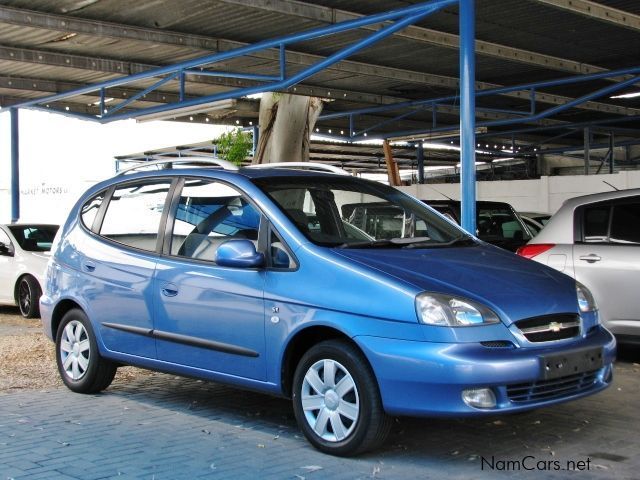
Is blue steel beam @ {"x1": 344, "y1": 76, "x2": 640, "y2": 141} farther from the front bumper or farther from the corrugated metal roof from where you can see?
the front bumper

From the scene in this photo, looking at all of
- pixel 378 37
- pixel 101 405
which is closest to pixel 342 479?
pixel 101 405

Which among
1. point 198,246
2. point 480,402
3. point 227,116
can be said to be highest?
point 227,116

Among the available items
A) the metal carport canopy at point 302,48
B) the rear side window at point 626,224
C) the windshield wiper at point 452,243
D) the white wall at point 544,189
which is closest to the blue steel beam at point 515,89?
the metal carport canopy at point 302,48

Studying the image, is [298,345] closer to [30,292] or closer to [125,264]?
[125,264]

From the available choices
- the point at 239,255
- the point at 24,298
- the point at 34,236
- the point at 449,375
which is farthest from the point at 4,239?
the point at 449,375

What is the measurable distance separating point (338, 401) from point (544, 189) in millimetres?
16301

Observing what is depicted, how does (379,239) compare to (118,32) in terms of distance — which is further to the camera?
(118,32)

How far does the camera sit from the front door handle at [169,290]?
5.83 meters

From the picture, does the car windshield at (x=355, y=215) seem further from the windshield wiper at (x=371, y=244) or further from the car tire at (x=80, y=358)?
the car tire at (x=80, y=358)

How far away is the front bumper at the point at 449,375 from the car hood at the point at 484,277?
10.5 inches

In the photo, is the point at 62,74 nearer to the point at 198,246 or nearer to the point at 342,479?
the point at 198,246

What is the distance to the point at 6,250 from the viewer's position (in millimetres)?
12828

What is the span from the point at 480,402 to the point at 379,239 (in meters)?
1.47

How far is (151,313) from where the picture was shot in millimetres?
6008
